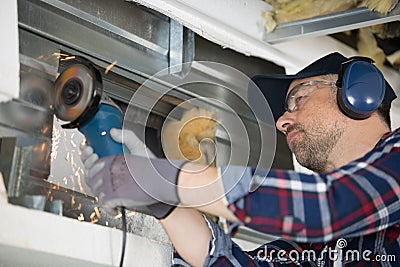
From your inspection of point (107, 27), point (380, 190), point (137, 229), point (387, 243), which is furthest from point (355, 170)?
point (107, 27)

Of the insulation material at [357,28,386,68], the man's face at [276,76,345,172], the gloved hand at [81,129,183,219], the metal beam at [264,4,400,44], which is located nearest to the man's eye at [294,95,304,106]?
the man's face at [276,76,345,172]

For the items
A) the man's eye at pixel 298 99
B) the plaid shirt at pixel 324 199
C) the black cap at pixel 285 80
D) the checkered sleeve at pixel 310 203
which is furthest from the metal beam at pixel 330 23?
the checkered sleeve at pixel 310 203

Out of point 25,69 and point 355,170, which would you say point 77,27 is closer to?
point 25,69

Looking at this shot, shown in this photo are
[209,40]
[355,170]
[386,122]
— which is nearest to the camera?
[355,170]

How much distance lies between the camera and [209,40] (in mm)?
2020

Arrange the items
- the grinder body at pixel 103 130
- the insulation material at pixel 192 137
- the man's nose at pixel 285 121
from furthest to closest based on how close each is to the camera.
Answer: the man's nose at pixel 285 121 → the insulation material at pixel 192 137 → the grinder body at pixel 103 130

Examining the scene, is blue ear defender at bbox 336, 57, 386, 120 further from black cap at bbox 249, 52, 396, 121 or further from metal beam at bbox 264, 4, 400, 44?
metal beam at bbox 264, 4, 400, 44

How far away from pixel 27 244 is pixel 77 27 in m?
0.55

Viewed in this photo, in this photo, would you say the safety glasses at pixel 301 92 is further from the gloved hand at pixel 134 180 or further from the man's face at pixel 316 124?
the gloved hand at pixel 134 180

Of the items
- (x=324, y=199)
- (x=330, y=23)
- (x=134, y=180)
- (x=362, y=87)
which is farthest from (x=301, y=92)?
(x=134, y=180)

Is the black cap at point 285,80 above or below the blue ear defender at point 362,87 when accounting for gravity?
above

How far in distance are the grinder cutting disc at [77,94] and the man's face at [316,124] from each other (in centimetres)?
62

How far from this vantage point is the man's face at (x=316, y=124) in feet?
5.82

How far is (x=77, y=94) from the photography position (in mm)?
1396
